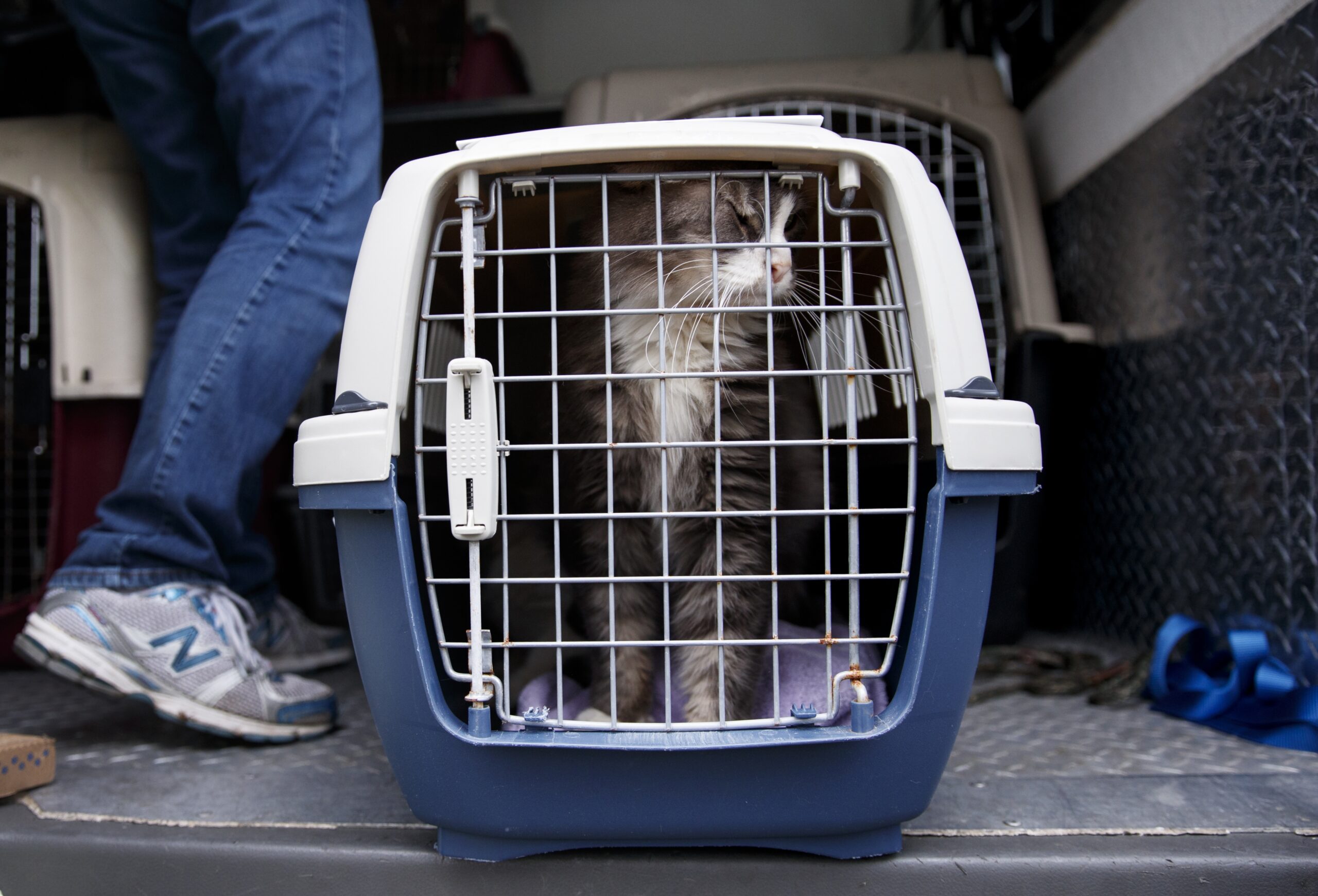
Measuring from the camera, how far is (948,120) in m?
1.61

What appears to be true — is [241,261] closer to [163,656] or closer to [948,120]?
[163,656]

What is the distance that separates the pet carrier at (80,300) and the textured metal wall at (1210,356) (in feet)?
5.58

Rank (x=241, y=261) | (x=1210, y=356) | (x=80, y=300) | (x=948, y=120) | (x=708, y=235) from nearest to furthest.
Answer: (x=708, y=235)
(x=241, y=261)
(x=1210, y=356)
(x=80, y=300)
(x=948, y=120)

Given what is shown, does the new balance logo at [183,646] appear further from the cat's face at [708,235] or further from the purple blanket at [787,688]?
the cat's face at [708,235]

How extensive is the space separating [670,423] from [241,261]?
2.03ft

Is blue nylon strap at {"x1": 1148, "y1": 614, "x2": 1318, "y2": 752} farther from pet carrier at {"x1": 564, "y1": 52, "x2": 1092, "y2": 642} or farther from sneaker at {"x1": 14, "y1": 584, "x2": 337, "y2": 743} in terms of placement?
sneaker at {"x1": 14, "y1": 584, "x2": 337, "y2": 743}

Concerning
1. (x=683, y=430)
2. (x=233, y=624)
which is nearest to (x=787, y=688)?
(x=683, y=430)

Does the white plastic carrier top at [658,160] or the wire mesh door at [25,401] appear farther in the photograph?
the wire mesh door at [25,401]

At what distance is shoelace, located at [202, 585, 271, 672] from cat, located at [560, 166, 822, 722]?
46 cm

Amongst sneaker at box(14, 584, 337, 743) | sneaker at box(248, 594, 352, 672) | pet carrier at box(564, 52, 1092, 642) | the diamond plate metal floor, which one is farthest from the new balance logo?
pet carrier at box(564, 52, 1092, 642)

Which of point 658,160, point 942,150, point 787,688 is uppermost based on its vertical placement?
point 942,150

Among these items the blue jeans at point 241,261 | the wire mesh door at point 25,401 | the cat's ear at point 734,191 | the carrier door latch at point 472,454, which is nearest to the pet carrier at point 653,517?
the carrier door latch at point 472,454

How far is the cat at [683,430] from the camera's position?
96 centimetres

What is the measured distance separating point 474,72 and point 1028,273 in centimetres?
138
